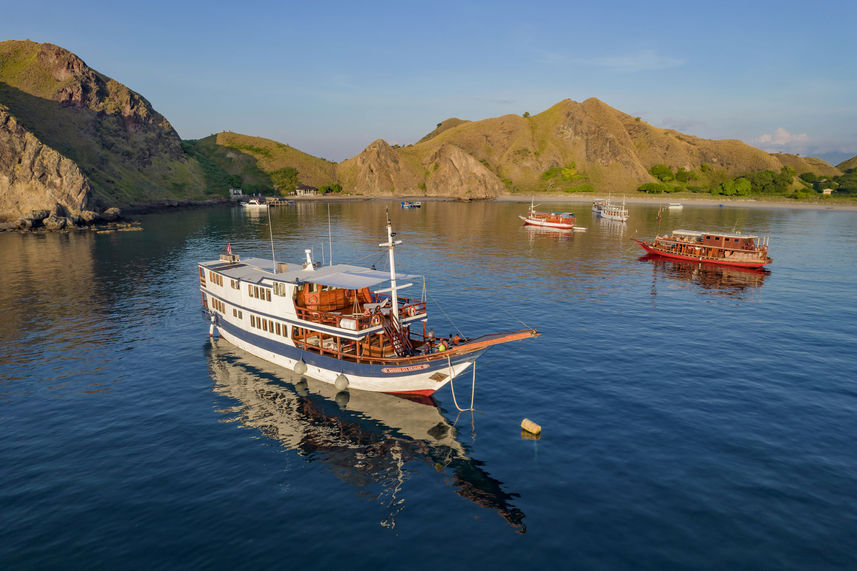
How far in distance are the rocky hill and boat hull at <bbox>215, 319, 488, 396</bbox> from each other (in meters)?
128

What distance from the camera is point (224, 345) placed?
41.2 m

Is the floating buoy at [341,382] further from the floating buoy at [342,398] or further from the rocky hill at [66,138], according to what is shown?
the rocky hill at [66,138]

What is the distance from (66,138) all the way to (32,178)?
53916 mm

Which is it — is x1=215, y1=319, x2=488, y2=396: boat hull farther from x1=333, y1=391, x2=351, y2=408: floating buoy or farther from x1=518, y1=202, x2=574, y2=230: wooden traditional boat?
x1=518, y1=202, x2=574, y2=230: wooden traditional boat

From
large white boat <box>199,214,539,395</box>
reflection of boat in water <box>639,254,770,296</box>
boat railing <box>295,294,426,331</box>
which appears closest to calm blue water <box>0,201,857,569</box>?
large white boat <box>199,214,539,395</box>

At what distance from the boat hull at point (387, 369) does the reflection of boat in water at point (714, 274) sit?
51.0 metres

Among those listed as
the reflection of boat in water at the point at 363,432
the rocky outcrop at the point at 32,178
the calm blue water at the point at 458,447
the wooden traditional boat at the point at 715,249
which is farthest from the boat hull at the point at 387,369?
the rocky outcrop at the point at 32,178

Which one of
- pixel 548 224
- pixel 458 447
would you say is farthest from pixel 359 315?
pixel 548 224

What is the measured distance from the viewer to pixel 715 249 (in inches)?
3103

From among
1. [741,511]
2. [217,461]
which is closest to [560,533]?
[741,511]

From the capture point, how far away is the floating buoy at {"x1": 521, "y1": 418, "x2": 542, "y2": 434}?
25.8 m

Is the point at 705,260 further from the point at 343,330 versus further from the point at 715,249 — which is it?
the point at 343,330

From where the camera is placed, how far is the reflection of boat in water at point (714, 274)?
6389 centimetres

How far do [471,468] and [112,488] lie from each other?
704 inches
